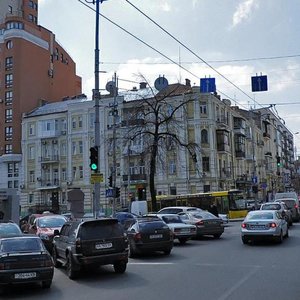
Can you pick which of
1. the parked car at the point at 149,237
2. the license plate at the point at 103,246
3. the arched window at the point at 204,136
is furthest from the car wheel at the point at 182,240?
the arched window at the point at 204,136

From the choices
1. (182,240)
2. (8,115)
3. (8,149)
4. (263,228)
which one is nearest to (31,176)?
(8,149)

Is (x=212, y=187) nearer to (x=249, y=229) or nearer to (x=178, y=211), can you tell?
(x=178, y=211)

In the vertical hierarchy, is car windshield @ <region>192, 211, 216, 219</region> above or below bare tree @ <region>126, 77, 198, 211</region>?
below

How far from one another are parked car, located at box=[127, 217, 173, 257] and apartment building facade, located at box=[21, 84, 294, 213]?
130 feet

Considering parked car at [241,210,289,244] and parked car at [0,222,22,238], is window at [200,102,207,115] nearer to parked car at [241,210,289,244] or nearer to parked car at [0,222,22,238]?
parked car at [241,210,289,244]

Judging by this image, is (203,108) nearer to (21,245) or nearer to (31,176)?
(31,176)

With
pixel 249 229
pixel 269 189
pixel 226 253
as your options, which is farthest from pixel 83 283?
pixel 269 189

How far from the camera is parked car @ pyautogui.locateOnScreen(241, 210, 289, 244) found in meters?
20.2

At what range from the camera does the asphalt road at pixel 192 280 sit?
1047cm

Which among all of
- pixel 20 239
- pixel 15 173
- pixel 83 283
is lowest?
pixel 83 283

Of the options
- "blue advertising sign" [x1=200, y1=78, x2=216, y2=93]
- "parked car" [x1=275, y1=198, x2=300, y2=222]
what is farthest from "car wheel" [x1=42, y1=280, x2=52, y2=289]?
"parked car" [x1=275, y1=198, x2=300, y2=222]

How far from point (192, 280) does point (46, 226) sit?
1114 centimetres

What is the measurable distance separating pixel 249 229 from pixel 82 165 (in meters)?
51.8

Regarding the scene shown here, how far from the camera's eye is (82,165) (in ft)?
231
